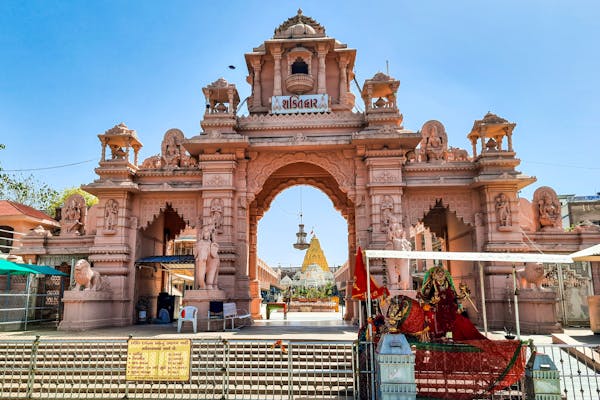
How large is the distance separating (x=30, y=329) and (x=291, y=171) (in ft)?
41.5

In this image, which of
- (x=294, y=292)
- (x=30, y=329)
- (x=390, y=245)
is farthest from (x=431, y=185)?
(x=294, y=292)

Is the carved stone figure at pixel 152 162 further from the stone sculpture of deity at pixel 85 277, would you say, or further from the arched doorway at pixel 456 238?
the arched doorway at pixel 456 238

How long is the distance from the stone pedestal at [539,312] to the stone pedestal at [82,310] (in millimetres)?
15093

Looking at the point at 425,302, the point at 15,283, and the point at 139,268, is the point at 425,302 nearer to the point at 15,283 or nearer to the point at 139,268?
the point at 139,268

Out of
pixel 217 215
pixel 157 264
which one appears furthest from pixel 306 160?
pixel 157 264

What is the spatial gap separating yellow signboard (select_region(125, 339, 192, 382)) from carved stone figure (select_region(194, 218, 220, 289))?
7.32m

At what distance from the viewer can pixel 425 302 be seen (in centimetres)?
936

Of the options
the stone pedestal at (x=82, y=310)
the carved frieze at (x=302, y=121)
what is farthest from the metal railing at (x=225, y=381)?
the carved frieze at (x=302, y=121)

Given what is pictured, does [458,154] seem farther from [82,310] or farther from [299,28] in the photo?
[82,310]

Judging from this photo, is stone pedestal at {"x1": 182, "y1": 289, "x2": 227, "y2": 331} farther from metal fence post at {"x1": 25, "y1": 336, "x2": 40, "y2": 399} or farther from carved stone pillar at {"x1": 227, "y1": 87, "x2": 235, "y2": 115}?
carved stone pillar at {"x1": 227, "y1": 87, "x2": 235, "y2": 115}

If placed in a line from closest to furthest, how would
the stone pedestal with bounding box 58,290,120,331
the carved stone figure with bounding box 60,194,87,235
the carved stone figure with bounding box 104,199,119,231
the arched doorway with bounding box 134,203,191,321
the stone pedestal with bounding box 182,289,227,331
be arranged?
1. the stone pedestal with bounding box 182,289,227,331
2. the stone pedestal with bounding box 58,290,120,331
3. the carved stone figure with bounding box 104,199,119,231
4. the arched doorway with bounding box 134,203,191,321
5. the carved stone figure with bounding box 60,194,87,235

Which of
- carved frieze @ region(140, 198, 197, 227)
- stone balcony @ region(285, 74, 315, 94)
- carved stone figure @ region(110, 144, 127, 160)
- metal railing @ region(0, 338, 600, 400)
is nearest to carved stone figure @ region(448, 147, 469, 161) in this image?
stone balcony @ region(285, 74, 315, 94)

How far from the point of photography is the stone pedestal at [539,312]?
14609 millimetres

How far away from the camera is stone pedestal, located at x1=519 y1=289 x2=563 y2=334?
14609 mm
